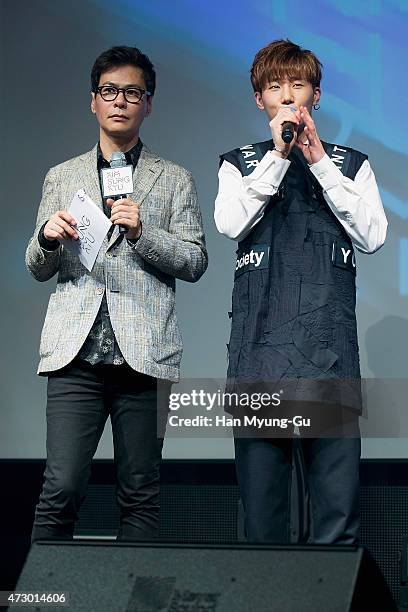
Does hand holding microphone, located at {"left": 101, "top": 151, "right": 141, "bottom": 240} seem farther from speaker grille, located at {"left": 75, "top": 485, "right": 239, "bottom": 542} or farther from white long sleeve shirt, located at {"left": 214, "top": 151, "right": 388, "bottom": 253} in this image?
speaker grille, located at {"left": 75, "top": 485, "right": 239, "bottom": 542}

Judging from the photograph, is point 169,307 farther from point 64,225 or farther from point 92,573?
point 92,573

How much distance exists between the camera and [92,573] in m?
1.91

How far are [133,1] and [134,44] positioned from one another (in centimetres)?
17

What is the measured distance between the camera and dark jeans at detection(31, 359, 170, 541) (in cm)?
255

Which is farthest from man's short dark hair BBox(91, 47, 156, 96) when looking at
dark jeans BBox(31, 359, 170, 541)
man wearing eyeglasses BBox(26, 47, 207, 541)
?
dark jeans BBox(31, 359, 170, 541)

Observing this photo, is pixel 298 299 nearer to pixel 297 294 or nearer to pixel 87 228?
pixel 297 294

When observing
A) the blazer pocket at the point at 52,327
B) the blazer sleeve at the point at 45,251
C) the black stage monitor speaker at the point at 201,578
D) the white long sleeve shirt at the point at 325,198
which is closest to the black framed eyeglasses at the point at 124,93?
the blazer sleeve at the point at 45,251

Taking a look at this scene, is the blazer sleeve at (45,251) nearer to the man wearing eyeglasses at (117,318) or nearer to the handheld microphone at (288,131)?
the man wearing eyeglasses at (117,318)

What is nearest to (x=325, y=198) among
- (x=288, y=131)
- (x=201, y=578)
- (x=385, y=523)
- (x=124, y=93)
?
(x=288, y=131)

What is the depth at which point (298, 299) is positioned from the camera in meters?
2.53

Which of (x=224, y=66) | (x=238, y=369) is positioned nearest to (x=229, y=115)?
(x=224, y=66)

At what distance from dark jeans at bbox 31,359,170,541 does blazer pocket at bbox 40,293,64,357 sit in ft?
0.22

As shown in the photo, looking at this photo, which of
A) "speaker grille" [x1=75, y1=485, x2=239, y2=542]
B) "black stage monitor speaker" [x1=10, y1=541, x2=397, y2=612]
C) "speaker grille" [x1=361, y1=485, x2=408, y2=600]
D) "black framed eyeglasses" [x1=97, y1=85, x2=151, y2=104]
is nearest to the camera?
"black stage monitor speaker" [x1=10, y1=541, x2=397, y2=612]

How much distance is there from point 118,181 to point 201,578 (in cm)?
104
